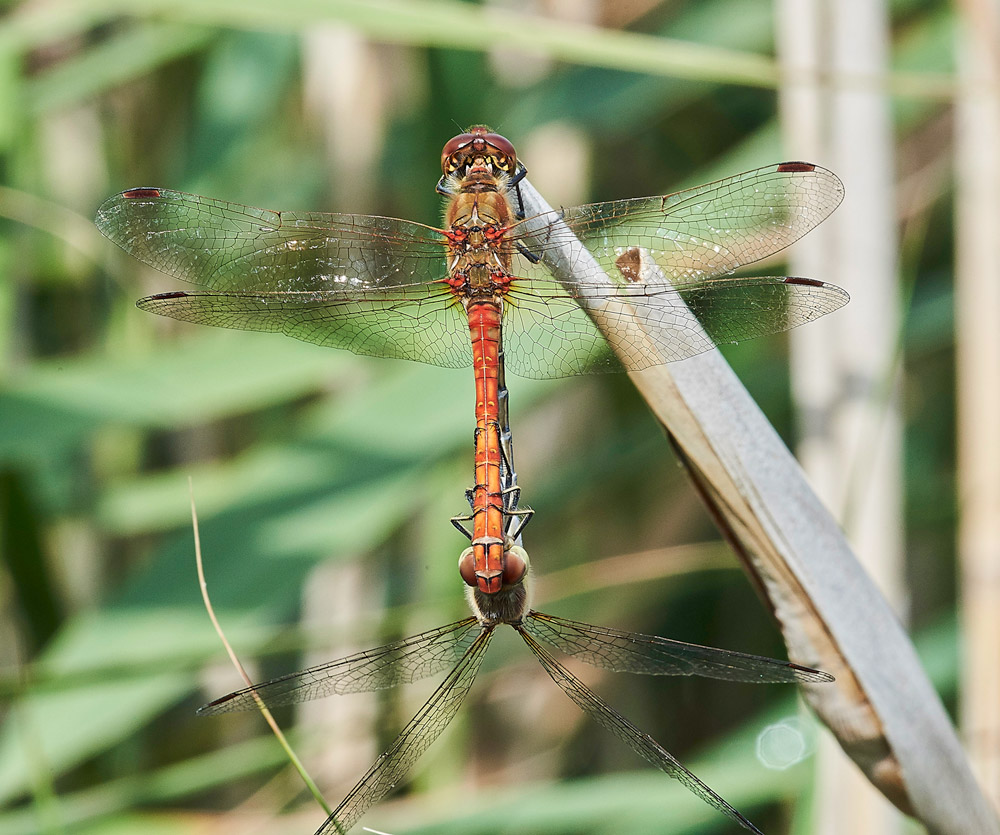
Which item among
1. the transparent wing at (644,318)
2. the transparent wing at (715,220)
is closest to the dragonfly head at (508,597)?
the transparent wing at (644,318)

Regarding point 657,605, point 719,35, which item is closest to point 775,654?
point 657,605

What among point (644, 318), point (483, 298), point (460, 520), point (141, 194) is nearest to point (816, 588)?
point (644, 318)

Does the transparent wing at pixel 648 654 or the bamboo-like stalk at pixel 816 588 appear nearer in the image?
the bamboo-like stalk at pixel 816 588

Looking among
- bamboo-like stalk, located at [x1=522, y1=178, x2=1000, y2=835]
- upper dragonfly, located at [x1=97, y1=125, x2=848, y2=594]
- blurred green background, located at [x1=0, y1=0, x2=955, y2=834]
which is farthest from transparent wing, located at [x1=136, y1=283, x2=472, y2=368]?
bamboo-like stalk, located at [x1=522, y1=178, x2=1000, y2=835]

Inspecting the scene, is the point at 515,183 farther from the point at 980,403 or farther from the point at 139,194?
the point at 980,403

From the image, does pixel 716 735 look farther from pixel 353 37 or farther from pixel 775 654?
pixel 353 37

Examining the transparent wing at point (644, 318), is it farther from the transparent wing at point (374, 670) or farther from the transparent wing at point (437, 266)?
the transparent wing at point (374, 670)

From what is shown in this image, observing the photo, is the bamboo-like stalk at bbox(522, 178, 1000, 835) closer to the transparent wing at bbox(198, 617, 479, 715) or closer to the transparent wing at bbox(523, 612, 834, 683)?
the transparent wing at bbox(523, 612, 834, 683)

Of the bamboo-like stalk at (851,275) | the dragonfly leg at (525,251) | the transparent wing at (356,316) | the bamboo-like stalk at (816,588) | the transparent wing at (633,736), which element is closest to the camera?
the bamboo-like stalk at (816,588)
